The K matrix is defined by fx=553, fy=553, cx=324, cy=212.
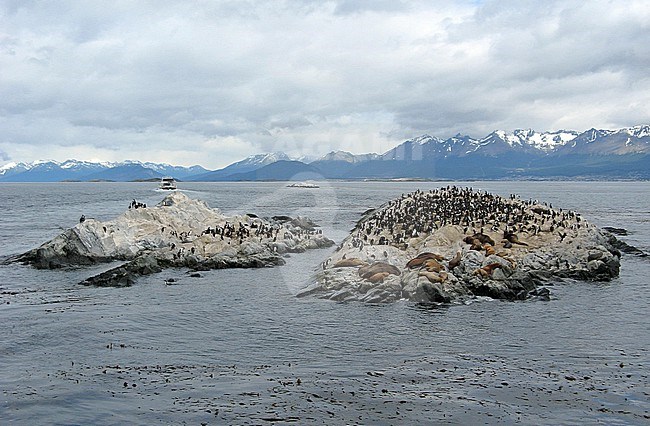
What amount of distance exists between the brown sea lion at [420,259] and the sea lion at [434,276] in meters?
3.22

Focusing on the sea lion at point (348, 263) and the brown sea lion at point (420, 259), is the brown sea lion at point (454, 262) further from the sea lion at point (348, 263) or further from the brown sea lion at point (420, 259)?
the sea lion at point (348, 263)

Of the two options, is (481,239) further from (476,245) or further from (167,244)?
(167,244)

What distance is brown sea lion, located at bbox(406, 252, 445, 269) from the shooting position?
3497cm

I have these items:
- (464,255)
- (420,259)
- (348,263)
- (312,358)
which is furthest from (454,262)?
(312,358)

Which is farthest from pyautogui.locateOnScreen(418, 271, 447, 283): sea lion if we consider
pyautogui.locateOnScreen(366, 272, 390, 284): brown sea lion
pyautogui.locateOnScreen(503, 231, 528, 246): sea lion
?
pyautogui.locateOnScreen(503, 231, 528, 246): sea lion

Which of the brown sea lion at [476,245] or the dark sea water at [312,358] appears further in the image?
the brown sea lion at [476,245]

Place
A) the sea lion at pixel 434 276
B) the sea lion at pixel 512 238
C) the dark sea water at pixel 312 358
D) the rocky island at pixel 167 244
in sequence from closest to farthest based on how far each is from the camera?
the dark sea water at pixel 312 358, the sea lion at pixel 434 276, the rocky island at pixel 167 244, the sea lion at pixel 512 238

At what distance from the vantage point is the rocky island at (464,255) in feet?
100

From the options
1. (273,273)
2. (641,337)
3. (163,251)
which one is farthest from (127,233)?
(641,337)

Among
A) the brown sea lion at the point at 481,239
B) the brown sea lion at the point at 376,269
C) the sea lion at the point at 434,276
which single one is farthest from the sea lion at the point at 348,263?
the brown sea lion at the point at 481,239

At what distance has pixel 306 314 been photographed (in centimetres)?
2711

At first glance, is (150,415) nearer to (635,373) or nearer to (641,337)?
(635,373)

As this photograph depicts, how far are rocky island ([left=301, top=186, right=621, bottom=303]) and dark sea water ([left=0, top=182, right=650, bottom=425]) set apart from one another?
6.17ft

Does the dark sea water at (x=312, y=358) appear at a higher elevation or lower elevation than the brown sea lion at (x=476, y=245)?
lower
